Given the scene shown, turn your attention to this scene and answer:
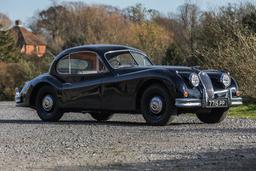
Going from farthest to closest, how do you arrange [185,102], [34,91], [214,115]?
[34,91] → [214,115] → [185,102]

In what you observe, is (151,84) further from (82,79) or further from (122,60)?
(82,79)

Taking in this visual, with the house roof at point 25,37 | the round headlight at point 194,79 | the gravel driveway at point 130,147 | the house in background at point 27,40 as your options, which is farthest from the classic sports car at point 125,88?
the house roof at point 25,37

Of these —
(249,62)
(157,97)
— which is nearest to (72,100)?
(157,97)

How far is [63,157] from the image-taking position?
816 centimetres

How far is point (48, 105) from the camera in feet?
48.3

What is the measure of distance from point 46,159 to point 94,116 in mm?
7373

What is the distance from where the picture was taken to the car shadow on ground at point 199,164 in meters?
7.16

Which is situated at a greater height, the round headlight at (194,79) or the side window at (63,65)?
the side window at (63,65)

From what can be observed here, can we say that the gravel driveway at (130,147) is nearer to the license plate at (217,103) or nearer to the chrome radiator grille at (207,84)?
the license plate at (217,103)

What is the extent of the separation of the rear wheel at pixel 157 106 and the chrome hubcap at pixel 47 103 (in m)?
2.84

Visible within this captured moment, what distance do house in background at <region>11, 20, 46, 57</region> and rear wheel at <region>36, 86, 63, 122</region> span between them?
78838mm

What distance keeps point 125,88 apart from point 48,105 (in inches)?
99.6

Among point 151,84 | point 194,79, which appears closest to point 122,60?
point 151,84

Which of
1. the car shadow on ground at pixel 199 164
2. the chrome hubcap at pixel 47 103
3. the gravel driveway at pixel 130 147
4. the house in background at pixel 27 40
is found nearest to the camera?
the car shadow on ground at pixel 199 164
